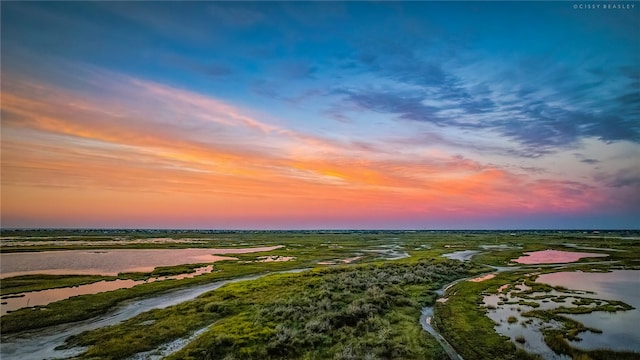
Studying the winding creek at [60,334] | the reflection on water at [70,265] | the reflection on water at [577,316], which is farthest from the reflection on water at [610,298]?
the reflection on water at [70,265]

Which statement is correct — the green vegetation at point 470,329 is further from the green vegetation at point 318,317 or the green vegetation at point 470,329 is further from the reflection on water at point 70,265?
the reflection on water at point 70,265

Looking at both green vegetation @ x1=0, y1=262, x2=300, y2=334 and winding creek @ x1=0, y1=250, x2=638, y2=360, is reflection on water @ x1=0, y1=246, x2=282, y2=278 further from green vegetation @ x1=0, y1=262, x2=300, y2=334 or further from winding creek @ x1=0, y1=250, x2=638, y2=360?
winding creek @ x1=0, y1=250, x2=638, y2=360

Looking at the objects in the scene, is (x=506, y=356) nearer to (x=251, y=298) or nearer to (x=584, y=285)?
(x=251, y=298)

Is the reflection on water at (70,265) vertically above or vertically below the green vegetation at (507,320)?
below

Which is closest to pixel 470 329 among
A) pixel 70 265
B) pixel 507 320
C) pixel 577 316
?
pixel 507 320

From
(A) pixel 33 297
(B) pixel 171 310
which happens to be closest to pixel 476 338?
(B) pixel 171 310
